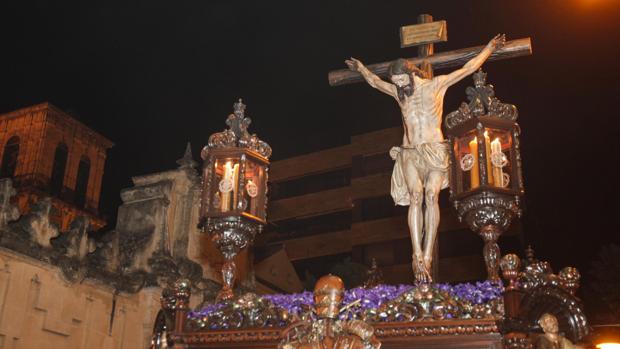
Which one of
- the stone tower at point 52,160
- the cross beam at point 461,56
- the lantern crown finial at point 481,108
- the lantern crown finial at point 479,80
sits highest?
the stone tower at point 52,160

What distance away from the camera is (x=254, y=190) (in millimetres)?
8750

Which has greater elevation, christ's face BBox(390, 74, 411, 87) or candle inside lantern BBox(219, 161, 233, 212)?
christ's face BBox(390, 74, 411, 87)

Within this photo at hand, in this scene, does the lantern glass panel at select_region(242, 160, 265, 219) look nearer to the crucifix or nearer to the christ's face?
the crucifix

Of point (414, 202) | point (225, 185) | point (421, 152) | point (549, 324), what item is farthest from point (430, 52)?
point (549, 324)

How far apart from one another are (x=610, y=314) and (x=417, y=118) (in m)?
10.2

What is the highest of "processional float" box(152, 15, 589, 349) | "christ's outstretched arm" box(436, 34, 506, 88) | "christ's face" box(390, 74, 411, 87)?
"christ's outstretched arm" box(436, 34, 506, 88)

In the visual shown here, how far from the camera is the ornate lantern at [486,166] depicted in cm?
734

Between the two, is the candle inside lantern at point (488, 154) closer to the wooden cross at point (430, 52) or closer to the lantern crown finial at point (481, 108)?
the lantern crown finial at point (481, 108)

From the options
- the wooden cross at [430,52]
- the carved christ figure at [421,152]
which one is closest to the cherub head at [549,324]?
the carved christ figure at [421,152]

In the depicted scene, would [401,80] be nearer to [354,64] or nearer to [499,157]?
[354,64]

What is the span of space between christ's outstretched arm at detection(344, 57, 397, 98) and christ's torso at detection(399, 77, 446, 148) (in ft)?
1.18

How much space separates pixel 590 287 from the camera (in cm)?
1811

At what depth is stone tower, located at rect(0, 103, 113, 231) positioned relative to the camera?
2759 cm

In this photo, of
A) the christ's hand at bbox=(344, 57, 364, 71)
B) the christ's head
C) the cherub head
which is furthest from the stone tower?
the cherub head
